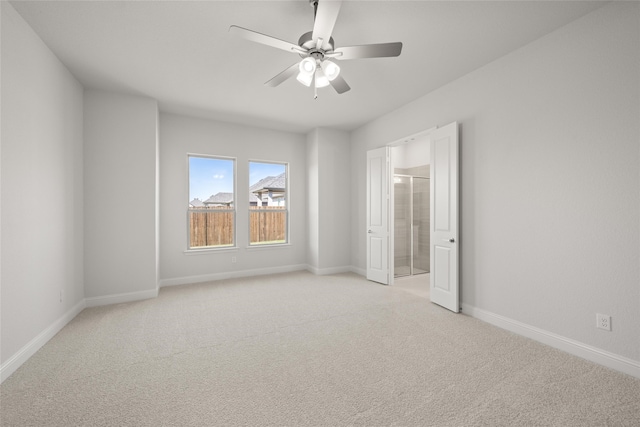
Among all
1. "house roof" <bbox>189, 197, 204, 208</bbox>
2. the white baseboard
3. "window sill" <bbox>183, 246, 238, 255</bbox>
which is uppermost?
"house roof" <bbox>189, 197, 204, 208</bbox>

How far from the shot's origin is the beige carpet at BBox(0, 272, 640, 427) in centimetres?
167

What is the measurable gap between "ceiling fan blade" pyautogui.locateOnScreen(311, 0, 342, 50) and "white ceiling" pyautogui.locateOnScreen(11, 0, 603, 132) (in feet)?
1.14

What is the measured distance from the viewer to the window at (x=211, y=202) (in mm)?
4887

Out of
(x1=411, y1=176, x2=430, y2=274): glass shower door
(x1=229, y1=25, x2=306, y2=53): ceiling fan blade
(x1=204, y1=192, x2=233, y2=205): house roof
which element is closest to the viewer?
(x1=229, y1=25, x2=306, y2=53): ceiling fan blade

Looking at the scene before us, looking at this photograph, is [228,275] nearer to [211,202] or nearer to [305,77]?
[211,202]

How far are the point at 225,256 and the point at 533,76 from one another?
16.2 ft

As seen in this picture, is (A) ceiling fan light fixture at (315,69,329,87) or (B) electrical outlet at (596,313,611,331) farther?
(A) ceiling fan light fixture at (315,69,329,87)

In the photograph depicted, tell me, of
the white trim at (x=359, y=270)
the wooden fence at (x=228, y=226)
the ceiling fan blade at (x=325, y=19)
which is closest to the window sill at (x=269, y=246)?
the wooden fence at (x=228, y=226)

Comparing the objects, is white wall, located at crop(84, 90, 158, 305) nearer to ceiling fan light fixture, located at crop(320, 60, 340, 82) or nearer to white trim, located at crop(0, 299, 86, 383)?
white trim, located at crop(0, 299, 86, 383)

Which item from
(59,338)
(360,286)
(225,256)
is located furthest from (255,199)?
(59,338)

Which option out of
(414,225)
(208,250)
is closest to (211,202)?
(208,250)

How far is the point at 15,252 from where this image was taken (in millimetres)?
2199

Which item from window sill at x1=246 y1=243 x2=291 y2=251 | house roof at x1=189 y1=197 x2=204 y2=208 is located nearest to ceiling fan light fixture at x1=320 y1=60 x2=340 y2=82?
house roof at x1=189 y1=197 x2=204 y2=208

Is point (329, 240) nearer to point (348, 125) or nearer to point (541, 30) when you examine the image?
point (348, 125)
